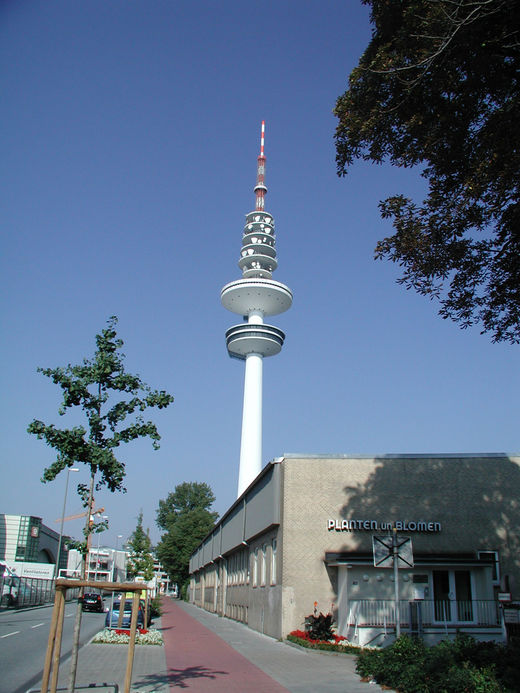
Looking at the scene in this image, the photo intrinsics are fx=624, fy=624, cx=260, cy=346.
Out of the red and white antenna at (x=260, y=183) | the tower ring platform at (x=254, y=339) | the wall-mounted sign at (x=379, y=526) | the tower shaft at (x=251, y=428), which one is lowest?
the wall-mounted sign at (x=379, y=526)

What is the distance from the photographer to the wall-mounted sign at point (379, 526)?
2362 centimetres

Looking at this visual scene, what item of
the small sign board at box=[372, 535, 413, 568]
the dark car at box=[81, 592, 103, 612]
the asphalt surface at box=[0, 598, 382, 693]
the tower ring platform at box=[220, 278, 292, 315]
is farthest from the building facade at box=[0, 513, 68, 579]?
the small sign board at box=[372, 535, 413, 568]

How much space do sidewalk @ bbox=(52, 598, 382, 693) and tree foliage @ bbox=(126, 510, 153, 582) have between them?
351 inches

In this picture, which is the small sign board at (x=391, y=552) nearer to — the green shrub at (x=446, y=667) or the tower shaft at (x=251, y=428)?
the green shrub at (x=446, y=667)

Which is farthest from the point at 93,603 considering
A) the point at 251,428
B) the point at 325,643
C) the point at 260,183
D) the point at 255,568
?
the point at 260,183

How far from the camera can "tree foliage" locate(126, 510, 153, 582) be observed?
31.8 metres

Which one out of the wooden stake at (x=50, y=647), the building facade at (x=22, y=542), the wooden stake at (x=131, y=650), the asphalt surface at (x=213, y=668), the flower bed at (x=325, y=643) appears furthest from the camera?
the building facade at (x=22, y=542)

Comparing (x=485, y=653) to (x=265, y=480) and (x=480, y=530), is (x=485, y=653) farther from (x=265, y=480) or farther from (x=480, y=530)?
(x=265, y=480)

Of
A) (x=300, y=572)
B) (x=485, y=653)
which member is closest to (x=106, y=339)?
(x=485, y=653)

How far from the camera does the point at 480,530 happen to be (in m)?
23.8

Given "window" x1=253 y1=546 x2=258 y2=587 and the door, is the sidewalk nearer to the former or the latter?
the door

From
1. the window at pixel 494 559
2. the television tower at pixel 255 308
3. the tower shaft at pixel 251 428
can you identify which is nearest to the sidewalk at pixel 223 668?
the window at pixel 494 559

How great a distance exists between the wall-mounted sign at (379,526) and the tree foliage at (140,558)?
12.5 meters

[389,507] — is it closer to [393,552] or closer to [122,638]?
[393,552]
